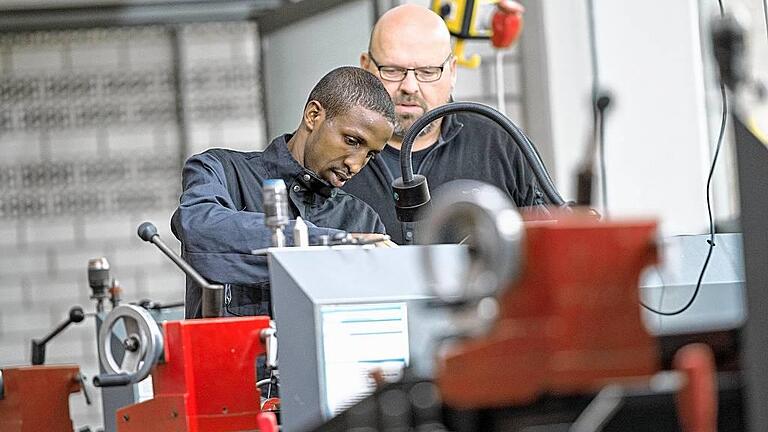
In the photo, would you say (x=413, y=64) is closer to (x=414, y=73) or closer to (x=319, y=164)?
(x=414, y=73)

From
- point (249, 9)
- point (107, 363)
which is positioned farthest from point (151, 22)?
point (107, 363)

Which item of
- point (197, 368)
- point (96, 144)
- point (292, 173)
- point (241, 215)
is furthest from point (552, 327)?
point (96, 144)

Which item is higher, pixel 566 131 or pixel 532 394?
pixel 566 131

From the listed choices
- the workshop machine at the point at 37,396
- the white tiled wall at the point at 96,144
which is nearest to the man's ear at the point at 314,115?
the workshop machine at the point at 37,396

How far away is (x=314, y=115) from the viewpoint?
8.96ft

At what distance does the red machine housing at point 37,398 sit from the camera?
2.58 meters

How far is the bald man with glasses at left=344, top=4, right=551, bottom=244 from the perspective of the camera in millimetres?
3059

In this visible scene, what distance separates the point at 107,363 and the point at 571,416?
3.25 ft

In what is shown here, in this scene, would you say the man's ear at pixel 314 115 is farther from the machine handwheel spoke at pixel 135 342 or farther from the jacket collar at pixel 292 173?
the machine handwheel spoke at pixel 135 342

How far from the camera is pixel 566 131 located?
4.89 meters

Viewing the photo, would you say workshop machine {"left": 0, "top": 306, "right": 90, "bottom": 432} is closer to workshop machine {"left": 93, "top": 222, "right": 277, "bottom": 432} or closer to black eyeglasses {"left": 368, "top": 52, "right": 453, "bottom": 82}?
workshop machine {"left": 93, "top": 222, "right": 277, "bottom": 432}

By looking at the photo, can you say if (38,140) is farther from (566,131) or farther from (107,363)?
(107,363)

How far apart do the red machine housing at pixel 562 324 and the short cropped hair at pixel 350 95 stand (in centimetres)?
163

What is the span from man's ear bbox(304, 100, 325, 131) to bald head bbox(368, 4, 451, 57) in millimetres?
560
